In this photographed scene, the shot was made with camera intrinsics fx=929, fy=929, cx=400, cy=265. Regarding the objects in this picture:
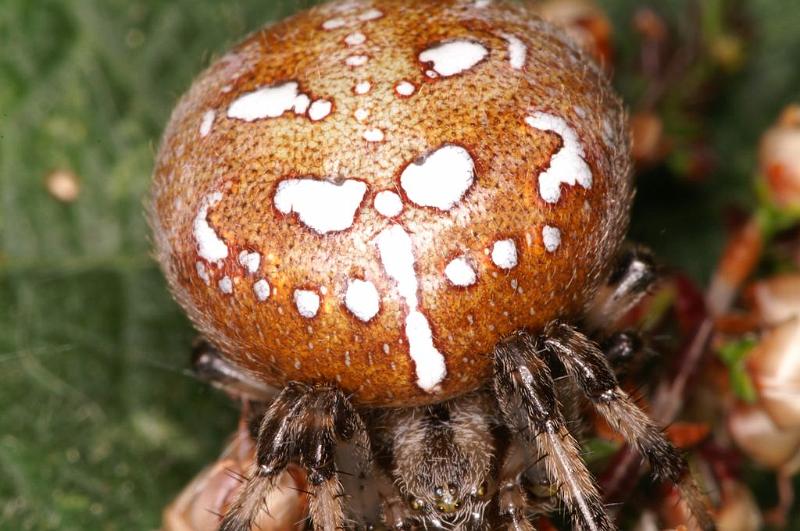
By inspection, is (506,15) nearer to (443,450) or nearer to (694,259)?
(443,450)

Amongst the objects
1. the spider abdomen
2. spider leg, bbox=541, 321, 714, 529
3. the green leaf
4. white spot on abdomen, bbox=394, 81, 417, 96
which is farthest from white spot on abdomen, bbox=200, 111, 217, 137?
the green leaf

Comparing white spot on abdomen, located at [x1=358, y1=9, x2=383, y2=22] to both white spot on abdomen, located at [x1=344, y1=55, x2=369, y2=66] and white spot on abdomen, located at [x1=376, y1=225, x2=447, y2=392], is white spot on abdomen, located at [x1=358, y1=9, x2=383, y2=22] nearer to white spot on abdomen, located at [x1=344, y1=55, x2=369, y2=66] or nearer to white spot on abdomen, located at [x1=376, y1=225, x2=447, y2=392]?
white spot on abdomen, located at [x1=344, y1=55, x2=369, y2=66]

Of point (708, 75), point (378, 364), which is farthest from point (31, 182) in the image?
point (708, 75)

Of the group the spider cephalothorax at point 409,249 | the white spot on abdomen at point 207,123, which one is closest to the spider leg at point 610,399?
the spider cephalothorax at point 409,249

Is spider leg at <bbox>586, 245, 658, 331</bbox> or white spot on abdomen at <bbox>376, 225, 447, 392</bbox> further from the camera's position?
spider leg at <bbox>586, 245, 658, 331</bbox>

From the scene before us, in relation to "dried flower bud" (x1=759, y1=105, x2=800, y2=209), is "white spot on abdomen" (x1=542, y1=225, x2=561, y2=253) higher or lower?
higher

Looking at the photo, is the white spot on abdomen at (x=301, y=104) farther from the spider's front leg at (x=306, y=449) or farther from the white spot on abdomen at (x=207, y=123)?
the spider's front leg at (x=306, y=449)

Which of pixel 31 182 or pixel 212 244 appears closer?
pixel 212 244
